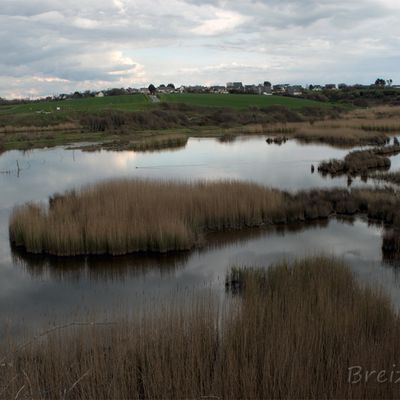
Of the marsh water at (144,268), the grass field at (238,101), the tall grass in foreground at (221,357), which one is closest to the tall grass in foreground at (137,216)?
the marsh water at (144,268)

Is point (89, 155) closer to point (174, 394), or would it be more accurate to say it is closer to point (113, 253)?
point (113, 253)

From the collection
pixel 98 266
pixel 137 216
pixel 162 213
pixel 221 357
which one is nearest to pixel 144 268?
Answer: pixel 98 266

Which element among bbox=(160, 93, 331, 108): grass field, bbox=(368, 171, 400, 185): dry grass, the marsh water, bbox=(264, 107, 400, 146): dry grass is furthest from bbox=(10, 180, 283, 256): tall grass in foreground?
bbox=(160, 93, 331, 108): grass field

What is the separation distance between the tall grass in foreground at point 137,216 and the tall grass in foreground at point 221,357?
556cm

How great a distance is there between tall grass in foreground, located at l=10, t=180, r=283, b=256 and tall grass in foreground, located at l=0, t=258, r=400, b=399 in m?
5.56

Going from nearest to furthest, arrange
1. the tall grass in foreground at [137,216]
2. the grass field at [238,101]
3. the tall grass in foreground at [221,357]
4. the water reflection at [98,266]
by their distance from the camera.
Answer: the tall grass in foreground at [221,357] → the water reflection at [98,266] → the tall grass in foreground at [137,216] → the grass field at [238,101]

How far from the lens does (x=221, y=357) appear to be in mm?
5316

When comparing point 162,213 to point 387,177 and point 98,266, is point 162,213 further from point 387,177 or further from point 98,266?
point 387,177

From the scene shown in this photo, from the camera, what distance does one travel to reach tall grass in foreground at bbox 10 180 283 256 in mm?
11852

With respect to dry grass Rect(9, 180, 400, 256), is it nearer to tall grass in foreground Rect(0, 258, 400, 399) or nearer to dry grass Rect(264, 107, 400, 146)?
tall grass in foreground Rect(0, 258, 400, 399)

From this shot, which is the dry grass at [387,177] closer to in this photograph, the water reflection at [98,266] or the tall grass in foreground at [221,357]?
the water reflection at [98,266]

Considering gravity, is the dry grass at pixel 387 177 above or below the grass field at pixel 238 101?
below

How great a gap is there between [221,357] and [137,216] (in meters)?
7.60

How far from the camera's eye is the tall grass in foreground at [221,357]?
15.8 feet
